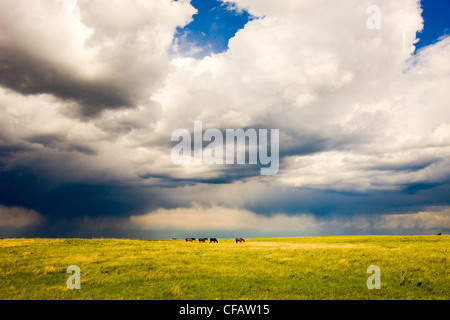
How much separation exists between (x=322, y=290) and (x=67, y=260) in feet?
74.6

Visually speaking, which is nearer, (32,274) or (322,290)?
(322,290)

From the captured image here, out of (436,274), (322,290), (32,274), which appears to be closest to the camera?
(322,290)

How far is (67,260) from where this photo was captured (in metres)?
25.0
